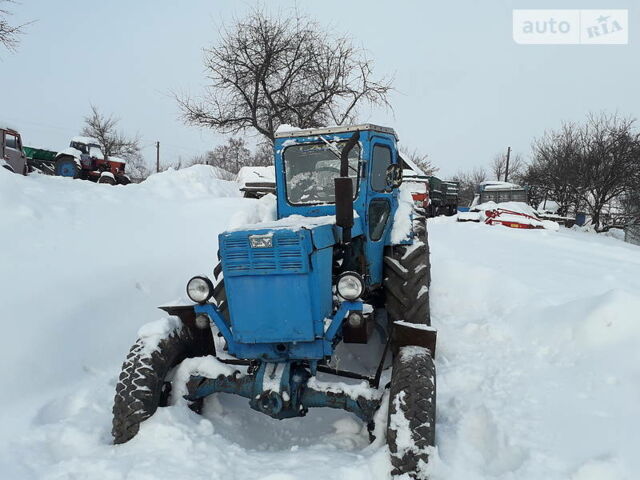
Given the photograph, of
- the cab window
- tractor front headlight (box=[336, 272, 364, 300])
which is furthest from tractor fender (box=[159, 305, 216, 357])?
the cab window

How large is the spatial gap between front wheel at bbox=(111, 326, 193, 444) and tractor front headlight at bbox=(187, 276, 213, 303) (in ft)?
1.42

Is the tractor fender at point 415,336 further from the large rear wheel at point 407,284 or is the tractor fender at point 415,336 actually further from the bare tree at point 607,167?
the bare tree at point 607,167

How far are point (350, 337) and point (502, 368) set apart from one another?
1577 mm

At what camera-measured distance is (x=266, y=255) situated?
10.8ft

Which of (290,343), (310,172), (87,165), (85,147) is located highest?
(85,147)

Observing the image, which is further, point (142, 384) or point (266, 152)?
point (266, 152)

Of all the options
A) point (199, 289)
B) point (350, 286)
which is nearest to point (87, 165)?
point (199, 289)

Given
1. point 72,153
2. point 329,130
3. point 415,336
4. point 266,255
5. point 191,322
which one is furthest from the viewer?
point 72,153

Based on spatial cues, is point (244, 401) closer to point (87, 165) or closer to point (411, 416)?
point (411, 416)

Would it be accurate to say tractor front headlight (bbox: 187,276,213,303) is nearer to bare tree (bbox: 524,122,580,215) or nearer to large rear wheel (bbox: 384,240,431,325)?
large rear wheel (bbox: 384,240,431,325)

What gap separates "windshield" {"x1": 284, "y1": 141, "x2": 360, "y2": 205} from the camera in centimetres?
457

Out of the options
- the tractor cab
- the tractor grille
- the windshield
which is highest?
the tractor cab

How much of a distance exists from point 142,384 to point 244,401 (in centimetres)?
106

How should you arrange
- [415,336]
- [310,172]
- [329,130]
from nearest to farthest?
1. [415,336]
2. [329,130]
3. [310,172]
